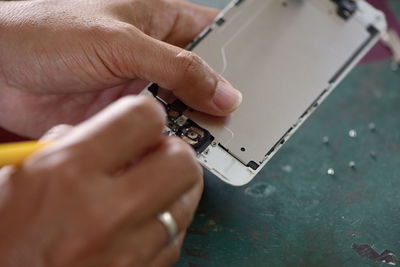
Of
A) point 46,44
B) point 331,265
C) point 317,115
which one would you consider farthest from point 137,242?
point 317,115

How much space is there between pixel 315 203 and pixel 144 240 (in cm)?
60

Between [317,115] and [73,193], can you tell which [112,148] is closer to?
[73,193]

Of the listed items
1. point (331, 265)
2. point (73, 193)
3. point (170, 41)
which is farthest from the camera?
point (170, 41)

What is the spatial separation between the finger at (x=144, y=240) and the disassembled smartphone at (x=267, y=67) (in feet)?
1.03

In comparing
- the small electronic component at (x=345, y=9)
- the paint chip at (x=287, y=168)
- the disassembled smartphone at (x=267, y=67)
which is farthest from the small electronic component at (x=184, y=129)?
the small electronic component at (x=345, y=9)

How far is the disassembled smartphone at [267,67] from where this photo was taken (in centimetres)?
128

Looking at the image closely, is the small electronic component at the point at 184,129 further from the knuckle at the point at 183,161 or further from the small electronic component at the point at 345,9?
the small electronic component at the point at 345,9

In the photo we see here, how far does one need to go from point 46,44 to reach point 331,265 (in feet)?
3.10

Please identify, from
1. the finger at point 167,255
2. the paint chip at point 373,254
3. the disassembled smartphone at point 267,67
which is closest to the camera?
the finger at point 167,255

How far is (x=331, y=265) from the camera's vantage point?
116 centimetres

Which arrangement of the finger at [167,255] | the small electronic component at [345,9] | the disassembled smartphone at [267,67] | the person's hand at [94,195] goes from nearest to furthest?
the person's hand at [94,195] < the finger at [167,255] < the disassembled smartphone at [267,67] < the small electronic component at [345,9]

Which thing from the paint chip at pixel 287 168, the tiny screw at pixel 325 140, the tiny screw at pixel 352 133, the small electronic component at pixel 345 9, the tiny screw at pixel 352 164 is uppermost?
the small electronic component at pixel 345 9

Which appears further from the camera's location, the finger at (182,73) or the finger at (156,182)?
the finger at (182,73)

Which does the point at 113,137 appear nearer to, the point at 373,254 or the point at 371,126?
the point at 373,254
